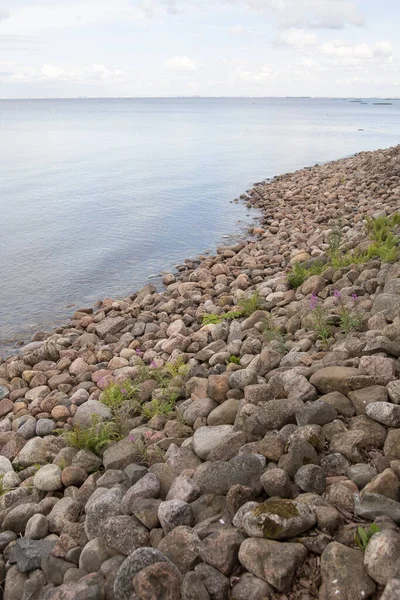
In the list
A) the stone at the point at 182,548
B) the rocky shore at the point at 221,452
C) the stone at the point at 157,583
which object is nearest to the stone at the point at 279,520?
the rocky shore at the point at 221,452

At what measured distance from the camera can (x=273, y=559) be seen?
353 cm

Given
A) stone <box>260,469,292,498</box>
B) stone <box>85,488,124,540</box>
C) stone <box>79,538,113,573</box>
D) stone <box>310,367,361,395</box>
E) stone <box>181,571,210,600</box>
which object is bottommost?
stone <box>79,538,113,573</box>

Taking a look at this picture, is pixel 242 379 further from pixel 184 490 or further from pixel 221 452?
pixel 184 490

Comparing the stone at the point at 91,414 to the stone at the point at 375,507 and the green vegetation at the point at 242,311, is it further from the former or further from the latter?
the stone at the point at 375,507

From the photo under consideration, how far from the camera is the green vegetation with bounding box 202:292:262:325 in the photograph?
32.3 feet

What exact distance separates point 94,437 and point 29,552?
1.79m

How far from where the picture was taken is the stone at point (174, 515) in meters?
4.33

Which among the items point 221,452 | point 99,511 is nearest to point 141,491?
point 99,511

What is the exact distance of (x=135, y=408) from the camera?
7.16 m

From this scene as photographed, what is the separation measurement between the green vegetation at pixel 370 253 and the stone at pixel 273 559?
6560 mm

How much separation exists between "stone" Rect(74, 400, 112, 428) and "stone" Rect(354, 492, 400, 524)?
4085 mm

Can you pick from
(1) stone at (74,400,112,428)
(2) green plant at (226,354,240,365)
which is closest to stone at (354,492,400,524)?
(2) green plant at (226,354,240,365)

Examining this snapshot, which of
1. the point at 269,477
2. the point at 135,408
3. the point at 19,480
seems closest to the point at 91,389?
the point at 135,408

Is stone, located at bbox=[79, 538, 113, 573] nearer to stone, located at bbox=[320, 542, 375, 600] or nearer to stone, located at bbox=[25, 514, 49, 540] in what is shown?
stone, located at bbox=[25, 514, 49, 540]
